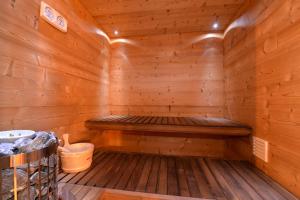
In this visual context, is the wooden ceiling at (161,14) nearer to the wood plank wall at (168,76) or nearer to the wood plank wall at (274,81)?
the wood plank wall at (168,76)

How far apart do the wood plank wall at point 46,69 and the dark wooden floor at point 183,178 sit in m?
0.57

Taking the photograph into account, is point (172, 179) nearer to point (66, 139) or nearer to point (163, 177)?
point (163, 177)

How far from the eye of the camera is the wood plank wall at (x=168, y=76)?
7.89 feet

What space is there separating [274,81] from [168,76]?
59.5 inches

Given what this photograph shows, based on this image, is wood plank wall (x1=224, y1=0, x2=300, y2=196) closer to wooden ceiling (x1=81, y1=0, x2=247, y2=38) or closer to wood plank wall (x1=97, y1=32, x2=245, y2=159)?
wooden ceiling (x1=81, y1=0, x2=247, y2=38)

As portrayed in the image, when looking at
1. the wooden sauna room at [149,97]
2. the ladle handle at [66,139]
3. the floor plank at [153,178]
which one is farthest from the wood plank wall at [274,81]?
the ladle handle at [66,139]

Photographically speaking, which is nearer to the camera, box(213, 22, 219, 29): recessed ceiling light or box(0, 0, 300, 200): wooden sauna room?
box(0, 0, 300, 200): wooden sauna room

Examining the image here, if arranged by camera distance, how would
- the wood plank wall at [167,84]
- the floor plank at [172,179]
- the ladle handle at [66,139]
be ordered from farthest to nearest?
the wood plank wall at [167,84] < the ladle handle at [66,139] < the floor plank at [172,179]

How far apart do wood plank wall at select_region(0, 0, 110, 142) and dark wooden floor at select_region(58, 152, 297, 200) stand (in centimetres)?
57

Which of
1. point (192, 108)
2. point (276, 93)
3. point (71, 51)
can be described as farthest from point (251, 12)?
point (71, 51)

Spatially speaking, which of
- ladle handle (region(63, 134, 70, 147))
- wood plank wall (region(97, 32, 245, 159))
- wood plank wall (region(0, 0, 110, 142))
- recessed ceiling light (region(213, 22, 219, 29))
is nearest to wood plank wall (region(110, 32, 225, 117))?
wood plank wall (region(97, 32, 245, 159))

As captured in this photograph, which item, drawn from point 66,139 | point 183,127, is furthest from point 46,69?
point 183,127

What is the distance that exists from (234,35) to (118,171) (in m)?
2.16

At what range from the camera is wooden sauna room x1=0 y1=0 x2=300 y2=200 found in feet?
3.24
